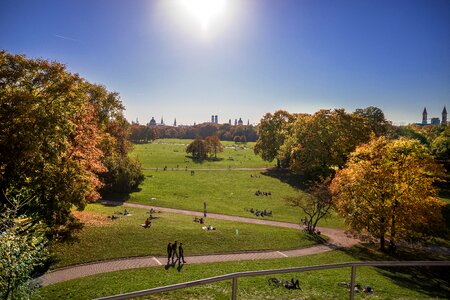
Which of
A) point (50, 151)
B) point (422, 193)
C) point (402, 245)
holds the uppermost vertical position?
point (50, 151)

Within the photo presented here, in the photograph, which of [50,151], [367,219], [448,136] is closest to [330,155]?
[367,219]

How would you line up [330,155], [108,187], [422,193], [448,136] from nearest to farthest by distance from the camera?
[422,193] → [108,187] → [330,155] → [448,136]

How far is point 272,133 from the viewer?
82125 millimetres

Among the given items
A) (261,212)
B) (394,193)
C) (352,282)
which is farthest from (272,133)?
(352,282)

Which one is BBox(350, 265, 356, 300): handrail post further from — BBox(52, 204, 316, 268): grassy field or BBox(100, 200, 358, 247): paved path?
BBox(100, 200, 358, 247): paved path

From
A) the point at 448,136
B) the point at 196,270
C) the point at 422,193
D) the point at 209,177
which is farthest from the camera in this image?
the point at 448,136

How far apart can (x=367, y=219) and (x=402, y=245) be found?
29.8 feet

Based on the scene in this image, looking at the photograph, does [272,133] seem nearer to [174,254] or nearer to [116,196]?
[116,196]

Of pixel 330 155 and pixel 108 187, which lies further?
pixel 330 155

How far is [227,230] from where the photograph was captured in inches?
1281

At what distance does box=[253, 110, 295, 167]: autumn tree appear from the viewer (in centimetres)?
8031

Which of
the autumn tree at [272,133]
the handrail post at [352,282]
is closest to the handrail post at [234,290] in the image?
the handrail post at [352,282]

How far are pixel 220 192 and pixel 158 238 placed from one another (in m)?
30.3

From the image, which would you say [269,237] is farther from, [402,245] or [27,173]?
[27,173]
